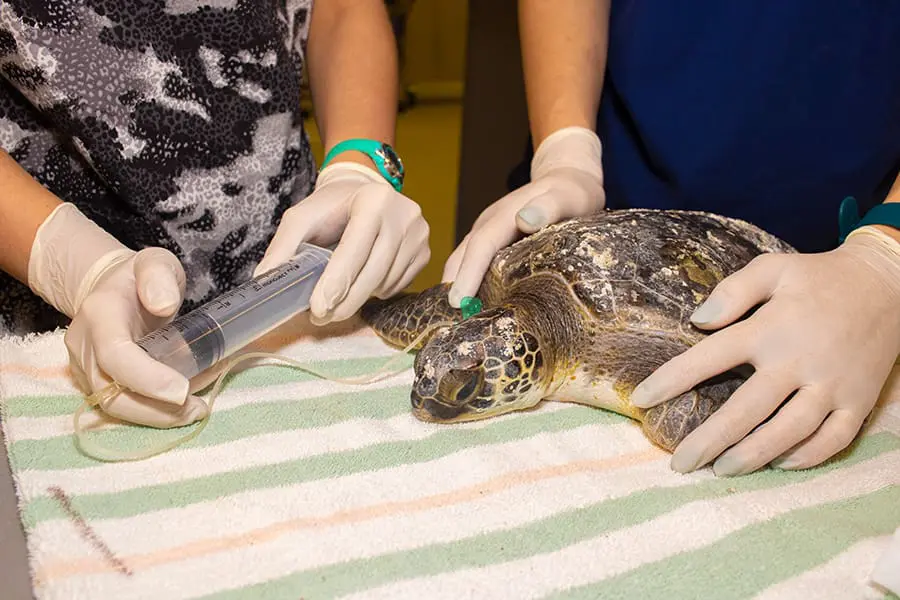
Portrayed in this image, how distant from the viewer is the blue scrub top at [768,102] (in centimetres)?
121

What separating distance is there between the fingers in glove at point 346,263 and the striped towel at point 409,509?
129 millimetres

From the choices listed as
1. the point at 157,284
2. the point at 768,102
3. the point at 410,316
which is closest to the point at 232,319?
the point at 157,284

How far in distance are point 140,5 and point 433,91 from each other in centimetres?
326

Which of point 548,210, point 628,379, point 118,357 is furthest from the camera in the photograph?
A: point 548,210

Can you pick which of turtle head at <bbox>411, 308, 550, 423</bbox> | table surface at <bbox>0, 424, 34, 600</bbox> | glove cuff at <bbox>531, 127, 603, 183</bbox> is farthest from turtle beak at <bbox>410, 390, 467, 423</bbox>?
glove cuff at <bbox>531, 127, 603, 183</bbox>

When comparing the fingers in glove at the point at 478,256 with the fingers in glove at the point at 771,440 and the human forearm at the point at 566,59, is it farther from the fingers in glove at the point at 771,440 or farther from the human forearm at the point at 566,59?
the fingers in glove at the point at 771,440

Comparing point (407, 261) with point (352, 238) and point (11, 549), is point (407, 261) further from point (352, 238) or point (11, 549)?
point (11, 549)

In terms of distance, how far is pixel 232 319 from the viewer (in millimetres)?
969

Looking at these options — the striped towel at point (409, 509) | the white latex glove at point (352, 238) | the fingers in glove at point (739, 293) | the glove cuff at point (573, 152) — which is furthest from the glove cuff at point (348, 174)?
the fingers in glove at point (739, 293)

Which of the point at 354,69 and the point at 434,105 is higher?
the point at 354,69

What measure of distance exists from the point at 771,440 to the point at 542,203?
533 millimetres

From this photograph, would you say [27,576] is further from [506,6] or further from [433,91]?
[433,91]

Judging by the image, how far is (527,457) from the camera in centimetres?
91

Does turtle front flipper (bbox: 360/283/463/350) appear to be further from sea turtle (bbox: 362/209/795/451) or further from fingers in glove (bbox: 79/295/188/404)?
fingers in glove (bbox: 79/295/188/404)
